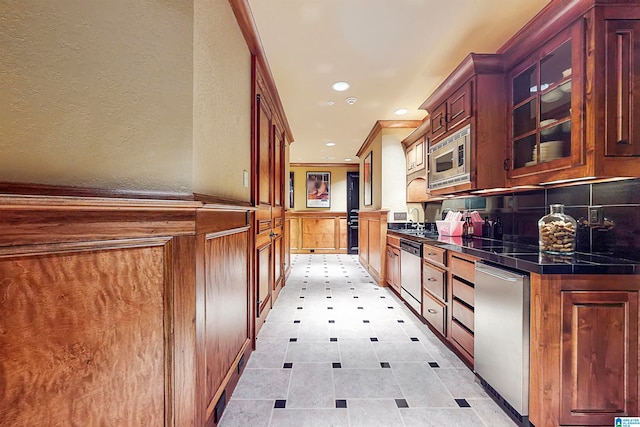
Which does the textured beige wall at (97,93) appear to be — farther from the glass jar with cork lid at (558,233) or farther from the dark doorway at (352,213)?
the dark doorway at (352,213)

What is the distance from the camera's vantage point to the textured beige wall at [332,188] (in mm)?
7918

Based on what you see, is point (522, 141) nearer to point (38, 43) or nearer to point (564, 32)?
point (564, 32)

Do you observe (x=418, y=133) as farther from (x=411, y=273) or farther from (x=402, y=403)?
(x=402, y=403)

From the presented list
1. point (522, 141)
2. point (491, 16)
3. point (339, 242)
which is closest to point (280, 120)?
point (491, 16)

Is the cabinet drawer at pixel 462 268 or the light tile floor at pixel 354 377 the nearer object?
the light tile floor at pixel 354 377

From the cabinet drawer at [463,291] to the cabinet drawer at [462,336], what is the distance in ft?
0.75

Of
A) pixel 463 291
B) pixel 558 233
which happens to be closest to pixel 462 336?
pixel 463 291

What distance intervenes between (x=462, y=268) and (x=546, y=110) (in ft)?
3.94

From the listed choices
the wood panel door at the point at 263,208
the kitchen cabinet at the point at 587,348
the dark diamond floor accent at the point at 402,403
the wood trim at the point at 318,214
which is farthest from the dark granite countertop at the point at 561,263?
the wood trim at the point at 318,214

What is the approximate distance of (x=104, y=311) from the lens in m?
0.95

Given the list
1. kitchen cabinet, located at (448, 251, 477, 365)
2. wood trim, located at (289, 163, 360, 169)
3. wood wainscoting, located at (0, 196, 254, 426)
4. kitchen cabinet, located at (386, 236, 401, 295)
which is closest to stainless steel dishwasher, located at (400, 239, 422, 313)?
kitchen cabinet, located at (386, 236, 401, 295)

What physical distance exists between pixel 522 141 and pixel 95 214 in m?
2.62

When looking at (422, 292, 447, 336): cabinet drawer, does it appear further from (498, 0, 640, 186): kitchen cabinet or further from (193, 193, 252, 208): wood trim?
(193, 193, 252, 208): wood trim

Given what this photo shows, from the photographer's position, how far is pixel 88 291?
3.01ft
